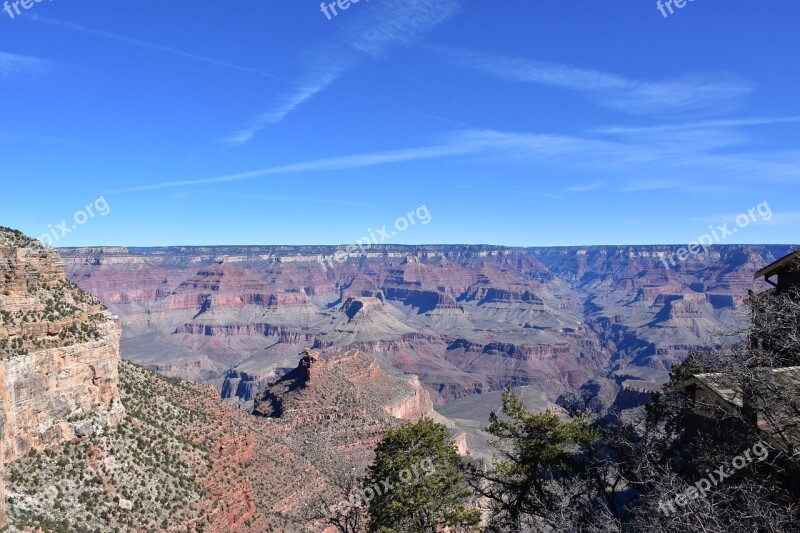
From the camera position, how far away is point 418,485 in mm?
19516

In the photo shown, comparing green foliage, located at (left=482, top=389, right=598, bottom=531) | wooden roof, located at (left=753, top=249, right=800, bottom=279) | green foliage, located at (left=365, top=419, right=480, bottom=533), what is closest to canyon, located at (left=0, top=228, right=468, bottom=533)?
green foliage, located at (left=365, top=419, right=480, bottom=533)

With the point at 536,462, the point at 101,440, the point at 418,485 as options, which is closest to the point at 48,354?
the point at 101,440

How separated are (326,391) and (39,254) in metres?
39.0

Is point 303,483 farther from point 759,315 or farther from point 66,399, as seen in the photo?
point 759,315

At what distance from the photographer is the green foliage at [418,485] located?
19312mm

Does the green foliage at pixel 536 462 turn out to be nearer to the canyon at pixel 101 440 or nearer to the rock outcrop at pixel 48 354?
the canyon at pixel 101 440

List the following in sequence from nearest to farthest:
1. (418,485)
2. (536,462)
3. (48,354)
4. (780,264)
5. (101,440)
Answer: (536,462), (780,264), (418,485), (48,354), (101,440)

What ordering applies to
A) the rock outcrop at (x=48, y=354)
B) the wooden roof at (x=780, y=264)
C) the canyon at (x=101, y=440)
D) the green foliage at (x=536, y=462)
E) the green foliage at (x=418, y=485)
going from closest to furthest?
1. the wooden roof at (x=780, y=264)
2. the green foliage at (x=536, y=462)
3. the green foliage at (x=418, y=485)
4. the canyon at (x=101, y=440)
5. the rock outcrop at (x=48, y=354)

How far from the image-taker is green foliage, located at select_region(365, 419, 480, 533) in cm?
1931

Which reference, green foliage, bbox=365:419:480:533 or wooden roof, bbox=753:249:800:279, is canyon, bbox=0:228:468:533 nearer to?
green foliage, bbox=365:419:480:533

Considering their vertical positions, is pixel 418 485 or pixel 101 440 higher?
pixel 101 440

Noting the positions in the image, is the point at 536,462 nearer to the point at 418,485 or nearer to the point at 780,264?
the point at 418,485

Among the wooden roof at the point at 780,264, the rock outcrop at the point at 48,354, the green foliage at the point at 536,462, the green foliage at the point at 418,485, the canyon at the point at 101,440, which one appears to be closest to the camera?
the wooden roof at the point at 780,264

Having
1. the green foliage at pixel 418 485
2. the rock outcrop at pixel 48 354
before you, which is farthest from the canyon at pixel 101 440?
the green foliage at pixel 418 485
